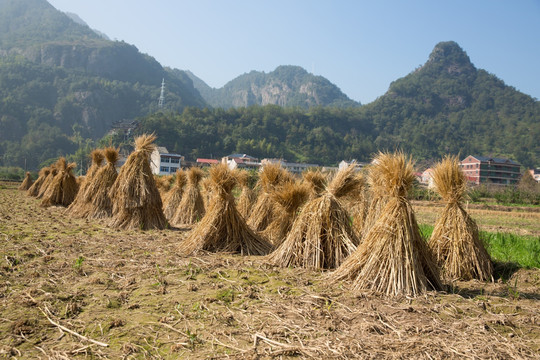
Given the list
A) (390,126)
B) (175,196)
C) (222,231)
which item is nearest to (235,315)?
(222,231)

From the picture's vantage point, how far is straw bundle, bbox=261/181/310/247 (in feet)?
24.2

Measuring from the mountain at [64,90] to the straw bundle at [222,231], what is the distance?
8051cm

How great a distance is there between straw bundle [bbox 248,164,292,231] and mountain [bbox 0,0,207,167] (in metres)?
79.4

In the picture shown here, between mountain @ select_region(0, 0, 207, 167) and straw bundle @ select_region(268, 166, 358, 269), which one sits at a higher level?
mountain @ select_region(0, 0, 207, 167)

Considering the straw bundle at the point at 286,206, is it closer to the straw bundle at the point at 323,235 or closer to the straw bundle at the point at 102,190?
the straw bundle at the point at 323,235

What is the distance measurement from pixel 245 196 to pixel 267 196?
1782 mm

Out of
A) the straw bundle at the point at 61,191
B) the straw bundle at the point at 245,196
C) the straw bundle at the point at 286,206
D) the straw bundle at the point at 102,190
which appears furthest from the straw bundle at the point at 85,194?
the straw bundle at the point at 286,206

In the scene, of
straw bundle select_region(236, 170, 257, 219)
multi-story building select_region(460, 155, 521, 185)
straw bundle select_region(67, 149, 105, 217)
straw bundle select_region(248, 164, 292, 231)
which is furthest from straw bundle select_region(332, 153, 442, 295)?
multi-story building select_region(460, 155, 521, 185)

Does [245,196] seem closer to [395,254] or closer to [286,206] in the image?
[286,206]

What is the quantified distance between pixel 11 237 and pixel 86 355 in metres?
5.87

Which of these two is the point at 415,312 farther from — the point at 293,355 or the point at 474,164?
the point at 474,164

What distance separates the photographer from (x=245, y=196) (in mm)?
10945

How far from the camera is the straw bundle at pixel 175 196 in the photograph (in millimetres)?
13113

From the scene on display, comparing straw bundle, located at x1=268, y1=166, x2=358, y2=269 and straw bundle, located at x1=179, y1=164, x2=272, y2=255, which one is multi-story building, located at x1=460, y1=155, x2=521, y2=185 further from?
straw bundle, located at x1=268, y1=166, x2=358, y2=269
